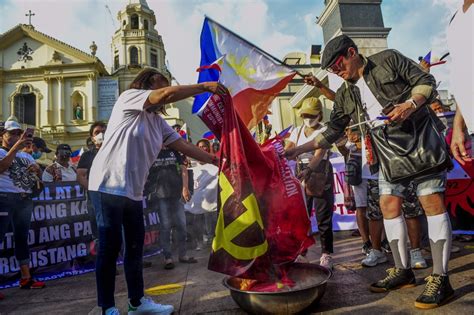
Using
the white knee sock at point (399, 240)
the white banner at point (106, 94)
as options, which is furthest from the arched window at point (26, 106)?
the white knee sock at point (399, 240)

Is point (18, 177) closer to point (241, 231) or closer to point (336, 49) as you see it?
point (241, 231)

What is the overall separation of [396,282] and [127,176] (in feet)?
7.17

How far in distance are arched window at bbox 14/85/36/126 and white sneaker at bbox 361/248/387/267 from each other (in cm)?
3972

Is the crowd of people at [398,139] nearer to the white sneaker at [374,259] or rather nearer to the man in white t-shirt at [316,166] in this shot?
the man in white t-shirt at [316,166]

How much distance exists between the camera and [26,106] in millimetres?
36906

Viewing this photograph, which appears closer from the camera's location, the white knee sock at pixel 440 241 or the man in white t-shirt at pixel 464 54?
the man in white t-shirt at pixel 464 54

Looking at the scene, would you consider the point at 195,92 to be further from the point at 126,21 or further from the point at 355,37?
the point at 126,21

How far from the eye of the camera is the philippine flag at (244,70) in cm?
343

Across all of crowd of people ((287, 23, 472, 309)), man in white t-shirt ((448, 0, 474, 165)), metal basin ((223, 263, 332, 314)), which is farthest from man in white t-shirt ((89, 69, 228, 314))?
man in white t-shirt ((448, 0, 474, 165))

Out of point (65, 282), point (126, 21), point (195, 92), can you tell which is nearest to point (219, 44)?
point (195, 92)

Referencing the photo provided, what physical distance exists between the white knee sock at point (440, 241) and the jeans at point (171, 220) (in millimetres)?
3323

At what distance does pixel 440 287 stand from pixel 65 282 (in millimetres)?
4106

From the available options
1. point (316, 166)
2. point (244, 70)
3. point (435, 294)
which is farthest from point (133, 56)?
point (435, 294)

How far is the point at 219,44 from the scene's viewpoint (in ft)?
11.6
